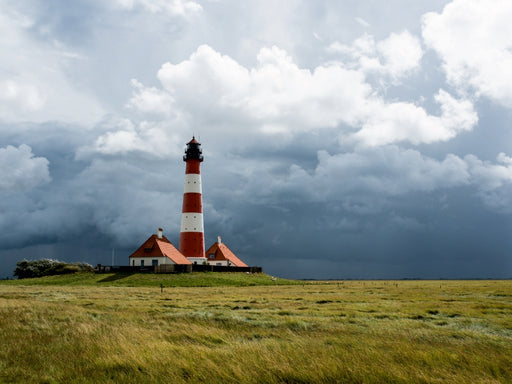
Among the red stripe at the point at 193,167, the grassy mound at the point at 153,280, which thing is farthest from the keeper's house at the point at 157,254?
the red stripe at the point at 193,167

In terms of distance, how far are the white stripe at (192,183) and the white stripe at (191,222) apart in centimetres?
378

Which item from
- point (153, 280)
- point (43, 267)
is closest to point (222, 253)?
point (153, 280)

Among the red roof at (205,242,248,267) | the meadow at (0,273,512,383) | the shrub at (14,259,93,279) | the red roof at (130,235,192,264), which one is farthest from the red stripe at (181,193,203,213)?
the meadow at (0,273,512,383)

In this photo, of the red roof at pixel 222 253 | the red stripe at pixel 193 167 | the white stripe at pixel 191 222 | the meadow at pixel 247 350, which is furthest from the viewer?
the red roof at pixel 222 253

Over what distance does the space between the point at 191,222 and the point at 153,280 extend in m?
14.6

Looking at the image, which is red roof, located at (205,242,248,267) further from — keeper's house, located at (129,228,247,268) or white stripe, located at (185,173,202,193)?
white stripe, located at (185,173,202,193)

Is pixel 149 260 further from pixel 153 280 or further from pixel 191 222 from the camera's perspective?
pixel 153 280

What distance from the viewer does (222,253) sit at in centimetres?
8131

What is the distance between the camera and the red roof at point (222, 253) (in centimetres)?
8075

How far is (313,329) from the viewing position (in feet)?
51.5

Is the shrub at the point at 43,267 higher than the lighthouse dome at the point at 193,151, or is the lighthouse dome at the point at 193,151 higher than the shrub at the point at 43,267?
the lighthouse dome at the point at 193,151

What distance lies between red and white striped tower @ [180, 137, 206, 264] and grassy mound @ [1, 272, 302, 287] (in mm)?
8723

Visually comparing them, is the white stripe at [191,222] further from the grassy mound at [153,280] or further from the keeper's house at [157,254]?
the grassy mound at [153,280]

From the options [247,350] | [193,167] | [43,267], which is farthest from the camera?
[43,267]
